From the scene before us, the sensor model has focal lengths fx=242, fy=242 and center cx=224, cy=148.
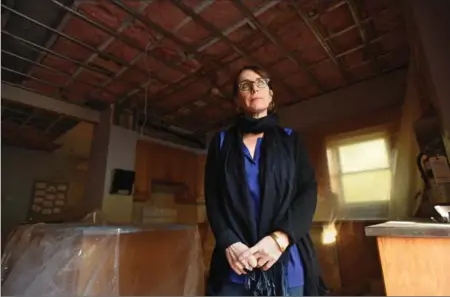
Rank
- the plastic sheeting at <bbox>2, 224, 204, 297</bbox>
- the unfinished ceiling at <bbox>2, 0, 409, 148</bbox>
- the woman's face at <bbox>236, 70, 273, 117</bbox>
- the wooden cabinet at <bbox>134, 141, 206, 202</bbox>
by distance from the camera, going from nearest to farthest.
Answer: the woman's face at <bbox>236, 70, 273, 117</bbox> → the plastic sheeting at <bbox>2, 224, 204, 297</bbox> → the unfinished ceiling at <bbox>2, 0, 409, 148</bbox> → the wooden cabinet at <bbox>134, 141, 206, 202</bbox>

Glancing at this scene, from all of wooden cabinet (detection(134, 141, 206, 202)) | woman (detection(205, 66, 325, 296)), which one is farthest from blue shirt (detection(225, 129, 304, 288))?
wooden cabinet (detection(134, 141, 206, 202))

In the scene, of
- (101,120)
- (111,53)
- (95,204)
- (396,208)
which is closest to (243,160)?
(396,208)

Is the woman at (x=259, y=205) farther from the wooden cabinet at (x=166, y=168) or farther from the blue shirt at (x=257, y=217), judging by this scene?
the wooden cabinet at (x=166, y=168)

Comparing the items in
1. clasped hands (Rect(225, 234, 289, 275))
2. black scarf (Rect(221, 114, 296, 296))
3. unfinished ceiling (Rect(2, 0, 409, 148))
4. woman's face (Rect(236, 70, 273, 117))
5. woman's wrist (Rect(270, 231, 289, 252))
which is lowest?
clasped hands (Rect(225, 234, 289, 275))

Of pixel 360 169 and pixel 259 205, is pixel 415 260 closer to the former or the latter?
pixel 259 205

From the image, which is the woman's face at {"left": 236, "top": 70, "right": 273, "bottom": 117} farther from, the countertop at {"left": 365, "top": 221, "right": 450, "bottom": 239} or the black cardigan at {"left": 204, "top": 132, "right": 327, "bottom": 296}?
the countertop at {"left": 365, "top": 221, "right": 450, "bottom": 239}

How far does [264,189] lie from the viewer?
0.47m

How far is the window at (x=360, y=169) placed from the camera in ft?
4.00

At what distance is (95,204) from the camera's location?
1662mm

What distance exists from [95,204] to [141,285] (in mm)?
1048

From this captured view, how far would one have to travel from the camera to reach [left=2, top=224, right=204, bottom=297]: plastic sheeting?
708mm

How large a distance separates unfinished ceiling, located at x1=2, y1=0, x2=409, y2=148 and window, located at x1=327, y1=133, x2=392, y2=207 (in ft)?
1.18

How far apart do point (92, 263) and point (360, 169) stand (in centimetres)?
130

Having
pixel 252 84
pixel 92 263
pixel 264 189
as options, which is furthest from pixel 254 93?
pixel 92 263
